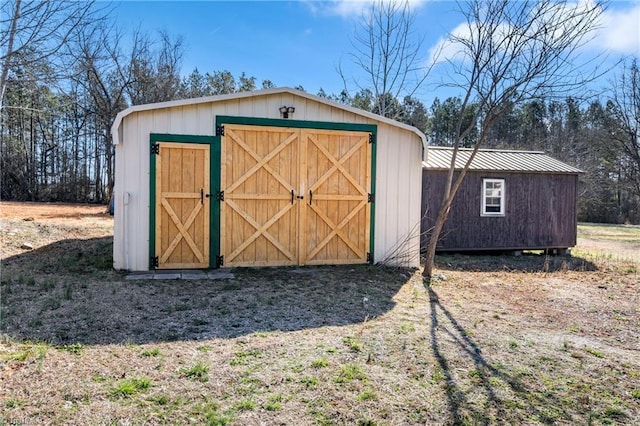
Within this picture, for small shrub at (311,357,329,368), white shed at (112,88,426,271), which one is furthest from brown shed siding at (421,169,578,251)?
small shrub at (311,357,329,368)

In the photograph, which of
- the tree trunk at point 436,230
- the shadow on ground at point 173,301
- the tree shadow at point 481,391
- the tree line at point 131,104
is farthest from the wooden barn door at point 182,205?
the tree line at point 131,104

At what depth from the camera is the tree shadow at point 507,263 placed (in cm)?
826

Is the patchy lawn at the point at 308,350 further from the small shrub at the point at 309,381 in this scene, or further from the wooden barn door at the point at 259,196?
the wooden barn door at the point at 259,196

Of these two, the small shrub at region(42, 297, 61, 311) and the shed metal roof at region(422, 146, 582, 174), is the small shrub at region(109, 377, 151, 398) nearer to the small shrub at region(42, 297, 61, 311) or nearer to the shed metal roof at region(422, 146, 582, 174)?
the small shrub at region(42, 297, 61, 311)

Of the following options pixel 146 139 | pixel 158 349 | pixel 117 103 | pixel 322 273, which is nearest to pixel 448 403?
pixel 158 349

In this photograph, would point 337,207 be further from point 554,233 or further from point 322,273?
point 554,233

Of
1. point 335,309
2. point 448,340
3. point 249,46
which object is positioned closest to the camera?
point 448,340

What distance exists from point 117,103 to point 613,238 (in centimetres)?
1836

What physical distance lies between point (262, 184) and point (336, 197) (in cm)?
117

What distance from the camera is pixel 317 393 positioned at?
265 centimetres

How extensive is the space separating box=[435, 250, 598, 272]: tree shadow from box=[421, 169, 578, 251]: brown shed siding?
0.28 m

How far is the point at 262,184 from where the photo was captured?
6.53 metres

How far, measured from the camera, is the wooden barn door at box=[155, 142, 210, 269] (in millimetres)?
6098

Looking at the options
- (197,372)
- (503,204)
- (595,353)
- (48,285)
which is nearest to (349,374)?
(197,372)
